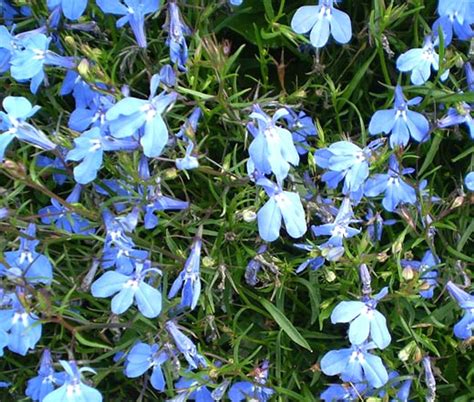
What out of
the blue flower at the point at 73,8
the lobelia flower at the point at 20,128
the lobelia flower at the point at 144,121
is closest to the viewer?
the lobelia flower at the point at 144,121

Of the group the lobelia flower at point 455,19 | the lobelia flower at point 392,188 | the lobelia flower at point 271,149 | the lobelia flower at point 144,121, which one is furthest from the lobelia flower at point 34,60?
the lobelia flower at point 455,19

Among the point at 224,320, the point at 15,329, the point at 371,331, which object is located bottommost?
the point at 224,320

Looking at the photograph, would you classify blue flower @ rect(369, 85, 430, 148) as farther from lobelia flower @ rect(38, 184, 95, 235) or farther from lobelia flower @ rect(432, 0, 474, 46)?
lobelia flower @ rect(38, 184, 95, 235)

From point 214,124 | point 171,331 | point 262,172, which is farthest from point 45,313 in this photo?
point 214,124

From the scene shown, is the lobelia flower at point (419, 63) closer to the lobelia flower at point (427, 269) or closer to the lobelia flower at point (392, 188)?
the lobelia flower at point (392, 188)

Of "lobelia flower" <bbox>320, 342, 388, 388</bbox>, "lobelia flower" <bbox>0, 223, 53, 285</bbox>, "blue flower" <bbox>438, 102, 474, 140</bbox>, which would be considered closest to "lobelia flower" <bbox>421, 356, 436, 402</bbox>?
"lobelia flower" <bbox>320, 342, 388, 388</bbox>

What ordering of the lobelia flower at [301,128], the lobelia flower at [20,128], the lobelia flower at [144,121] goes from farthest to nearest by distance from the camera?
the lobelia flower at [301,128] < the lobelia flower at [20,128] < the lobelia flower at [144,121]

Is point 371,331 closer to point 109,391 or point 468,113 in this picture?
point 468,113
